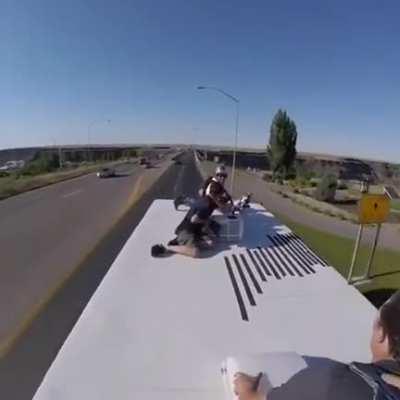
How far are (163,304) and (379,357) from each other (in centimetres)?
209

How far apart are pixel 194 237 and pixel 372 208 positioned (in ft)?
14.8

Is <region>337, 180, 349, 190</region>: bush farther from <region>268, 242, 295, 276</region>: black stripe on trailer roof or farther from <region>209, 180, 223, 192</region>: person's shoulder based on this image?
<region>268, 242, 295, 276</region>: black stripe on trailer roof

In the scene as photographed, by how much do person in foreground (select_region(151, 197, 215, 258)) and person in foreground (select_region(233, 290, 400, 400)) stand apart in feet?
9.74

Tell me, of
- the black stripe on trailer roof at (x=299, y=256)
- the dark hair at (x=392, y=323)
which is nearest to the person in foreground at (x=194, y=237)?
the black stripe on trailer roof at (x=299, y=256)

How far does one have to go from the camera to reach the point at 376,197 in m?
7.62

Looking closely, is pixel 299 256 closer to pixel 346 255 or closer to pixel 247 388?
pixel 247 388

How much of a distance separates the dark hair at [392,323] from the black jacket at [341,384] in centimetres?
5

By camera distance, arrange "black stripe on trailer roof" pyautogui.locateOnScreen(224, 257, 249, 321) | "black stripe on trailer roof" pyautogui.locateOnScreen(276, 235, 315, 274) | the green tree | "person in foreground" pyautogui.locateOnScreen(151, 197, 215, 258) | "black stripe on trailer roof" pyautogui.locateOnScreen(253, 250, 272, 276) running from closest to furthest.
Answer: "black stripe on trailer roof" pyautogui.locateOnScreen(224, 257, 249, 321)
"black stripe on trailer roof" pyautogui.locateOnScreen(253, 250, 272, 276)
"black stripe on trailer roof" pyautogui.locateOnScreen(276, 235, 315, 274)
"person in foreground" pyautogui.locateOnScreen(151, 197, 215, 258)
the green tree

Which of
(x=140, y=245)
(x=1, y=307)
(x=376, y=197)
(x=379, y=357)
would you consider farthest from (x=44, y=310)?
(x=376, y=197)

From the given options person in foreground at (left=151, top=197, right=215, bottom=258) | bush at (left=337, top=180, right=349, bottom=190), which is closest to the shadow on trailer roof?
person in foreground at (left=151, top=197, right=215, bottom=258)

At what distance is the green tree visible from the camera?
5209 centimetres

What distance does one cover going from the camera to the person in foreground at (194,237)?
15.4 feet

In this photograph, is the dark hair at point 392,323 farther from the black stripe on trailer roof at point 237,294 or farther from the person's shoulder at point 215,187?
the person's shoulder at point 215,187

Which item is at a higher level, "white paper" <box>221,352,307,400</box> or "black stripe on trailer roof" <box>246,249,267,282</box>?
"white paper" <box>221,352,307,400</box>
